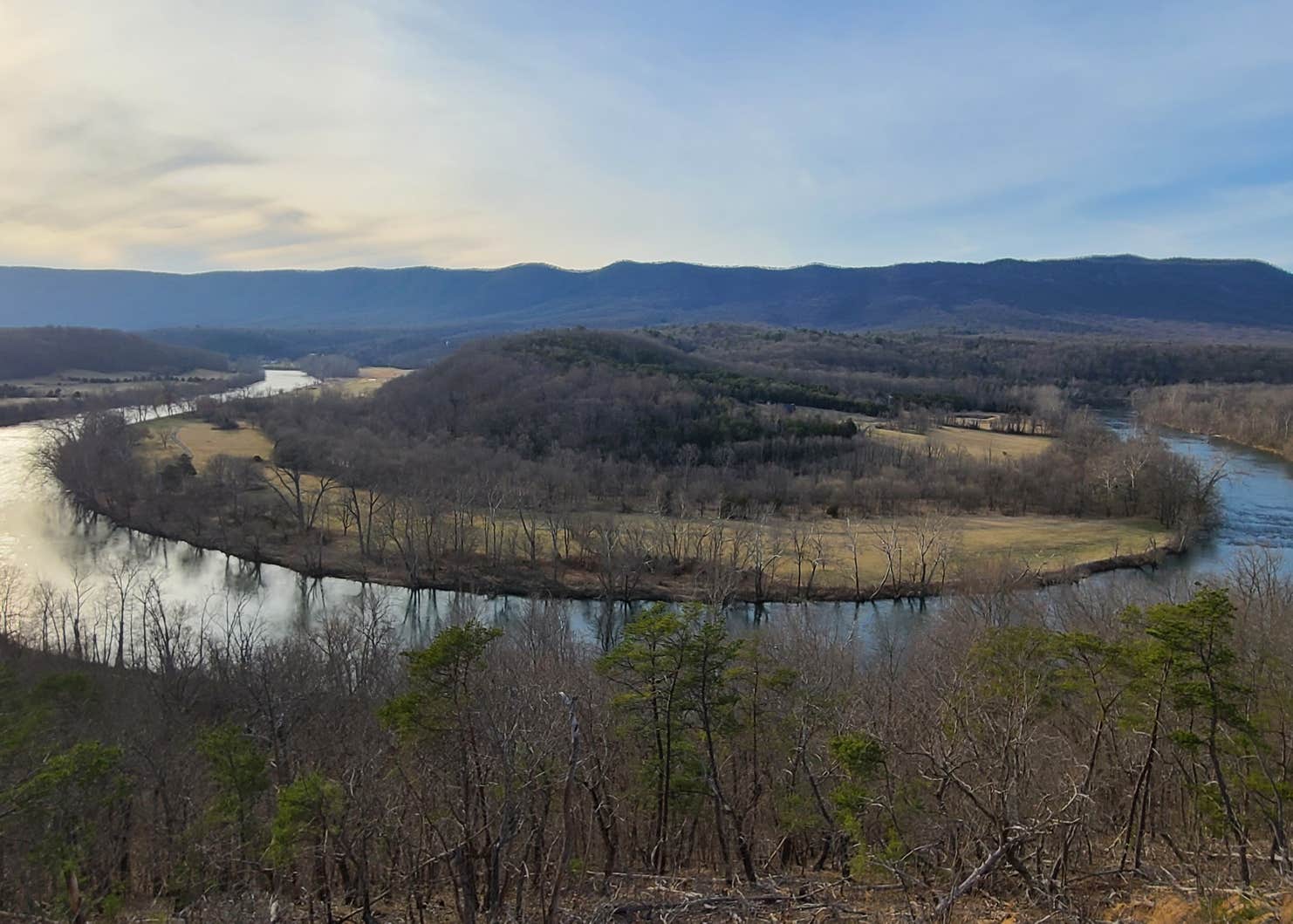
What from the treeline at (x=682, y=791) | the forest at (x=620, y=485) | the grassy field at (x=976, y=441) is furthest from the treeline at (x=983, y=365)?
the treeline at (x=682, y=791)

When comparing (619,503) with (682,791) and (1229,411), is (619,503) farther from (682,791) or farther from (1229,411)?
(1229,411)

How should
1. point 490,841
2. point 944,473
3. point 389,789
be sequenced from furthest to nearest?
point 944,473 → point 389,789 → point 490,841

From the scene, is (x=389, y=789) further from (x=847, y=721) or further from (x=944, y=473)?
(x=944, y=473)

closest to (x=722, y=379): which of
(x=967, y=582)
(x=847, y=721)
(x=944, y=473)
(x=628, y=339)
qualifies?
(x=628, y=339)

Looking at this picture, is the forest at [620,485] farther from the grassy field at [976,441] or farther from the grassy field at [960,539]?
the grassy field at [976,441]

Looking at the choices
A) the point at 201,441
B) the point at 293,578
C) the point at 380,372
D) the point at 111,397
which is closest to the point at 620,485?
the point at 293,578

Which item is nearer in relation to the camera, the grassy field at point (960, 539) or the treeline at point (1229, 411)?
the grassy field at point (960, 539)

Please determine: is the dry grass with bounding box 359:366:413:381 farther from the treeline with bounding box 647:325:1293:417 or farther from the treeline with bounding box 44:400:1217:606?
the treeline with bounding box 44:400:1217:606
